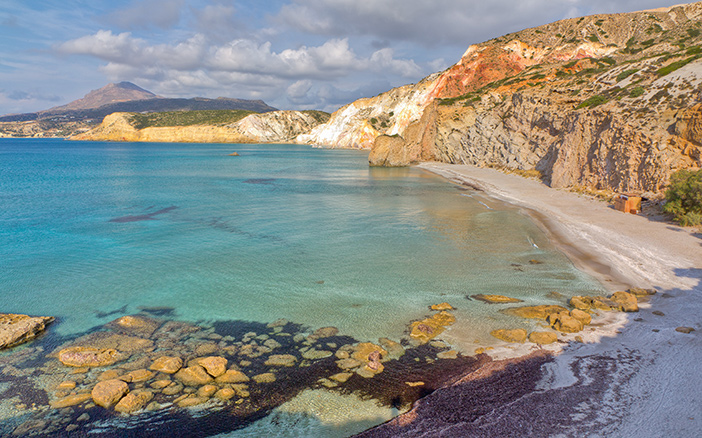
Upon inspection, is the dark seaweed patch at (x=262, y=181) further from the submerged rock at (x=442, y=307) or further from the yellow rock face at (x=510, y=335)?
the yellow rock face at (x=510, y=335)

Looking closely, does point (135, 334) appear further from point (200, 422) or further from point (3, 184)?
point (3, 184)

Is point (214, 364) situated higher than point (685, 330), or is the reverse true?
point (685, 330)

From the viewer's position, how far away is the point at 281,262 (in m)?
15.1

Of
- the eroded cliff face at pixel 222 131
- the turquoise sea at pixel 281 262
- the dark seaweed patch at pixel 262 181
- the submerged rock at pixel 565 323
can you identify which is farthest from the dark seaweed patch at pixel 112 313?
the eroded cliff face at pixel 222 131

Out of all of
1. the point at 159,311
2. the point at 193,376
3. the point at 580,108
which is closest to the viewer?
the point at 193,376

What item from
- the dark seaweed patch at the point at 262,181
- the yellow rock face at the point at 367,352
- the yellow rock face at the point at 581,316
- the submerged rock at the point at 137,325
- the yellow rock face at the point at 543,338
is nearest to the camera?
the yellow rock face at the point at 367,352

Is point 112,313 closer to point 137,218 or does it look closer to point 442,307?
point 442,307

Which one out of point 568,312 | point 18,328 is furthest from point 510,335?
point 18,328

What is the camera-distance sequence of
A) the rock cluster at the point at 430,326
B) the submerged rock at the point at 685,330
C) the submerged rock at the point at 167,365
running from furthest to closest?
the rock cluster at the point at 430,326
the submerged rock at the point at 685,330
the submerged rock at the point at 167,365

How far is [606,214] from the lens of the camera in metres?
20.6

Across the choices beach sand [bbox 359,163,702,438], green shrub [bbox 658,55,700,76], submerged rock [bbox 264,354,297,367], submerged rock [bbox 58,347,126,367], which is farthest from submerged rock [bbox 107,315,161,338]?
green shrub [bbox 658,55,700,76]

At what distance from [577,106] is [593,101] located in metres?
3.37

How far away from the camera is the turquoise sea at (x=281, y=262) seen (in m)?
10.8

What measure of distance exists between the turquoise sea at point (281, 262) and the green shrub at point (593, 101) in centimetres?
1333
